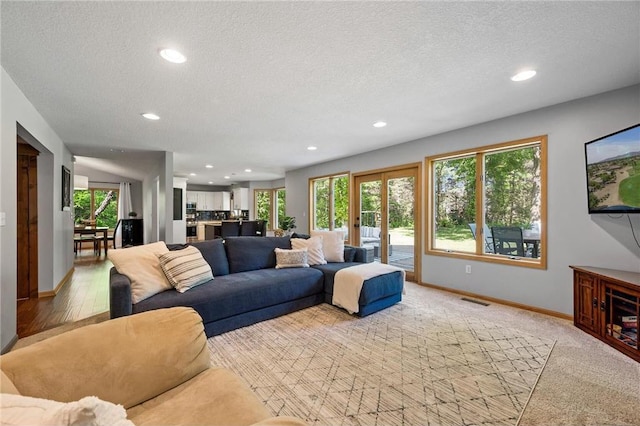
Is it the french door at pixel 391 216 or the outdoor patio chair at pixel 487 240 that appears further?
the french door at pixel 391 216

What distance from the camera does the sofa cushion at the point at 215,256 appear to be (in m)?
3.33

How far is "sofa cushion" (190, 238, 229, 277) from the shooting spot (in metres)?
3.33

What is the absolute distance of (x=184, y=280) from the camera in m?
2.72

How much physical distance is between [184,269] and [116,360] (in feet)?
5.92

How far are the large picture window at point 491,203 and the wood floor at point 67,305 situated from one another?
192 inches

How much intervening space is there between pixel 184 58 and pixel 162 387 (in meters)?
2.21

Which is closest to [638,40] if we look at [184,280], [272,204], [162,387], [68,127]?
[162,387]

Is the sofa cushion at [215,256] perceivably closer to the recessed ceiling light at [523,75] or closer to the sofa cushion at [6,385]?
the sofa cushion at [6,385]

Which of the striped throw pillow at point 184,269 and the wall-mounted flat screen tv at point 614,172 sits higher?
the wall-mounted flat screen tv at point 614,172

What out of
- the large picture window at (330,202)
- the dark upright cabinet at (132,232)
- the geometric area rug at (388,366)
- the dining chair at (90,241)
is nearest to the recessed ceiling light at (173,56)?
the geometric area rug at (388,366)

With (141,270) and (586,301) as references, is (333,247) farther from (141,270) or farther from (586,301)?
(586,301)

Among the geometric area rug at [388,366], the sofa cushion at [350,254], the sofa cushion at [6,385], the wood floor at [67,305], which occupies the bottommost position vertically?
the geometric area rug at [388,366]

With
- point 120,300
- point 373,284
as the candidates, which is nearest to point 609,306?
point 373,284

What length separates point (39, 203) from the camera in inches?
157
